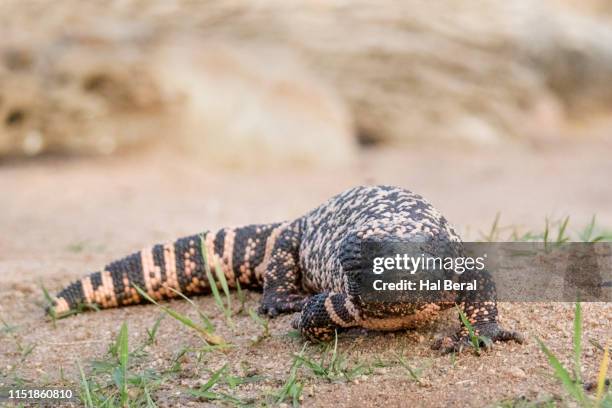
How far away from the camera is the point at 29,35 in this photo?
7848 millimetres

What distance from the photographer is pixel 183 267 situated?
370cm

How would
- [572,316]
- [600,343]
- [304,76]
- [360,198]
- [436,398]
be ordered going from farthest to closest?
1. [304,76]
2. [360,198]
3. [572,316]
4. [600,343]
5. [436,398]

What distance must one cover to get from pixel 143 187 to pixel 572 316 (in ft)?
17.7

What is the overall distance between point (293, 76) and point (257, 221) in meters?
4.02

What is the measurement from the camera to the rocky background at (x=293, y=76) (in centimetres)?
802

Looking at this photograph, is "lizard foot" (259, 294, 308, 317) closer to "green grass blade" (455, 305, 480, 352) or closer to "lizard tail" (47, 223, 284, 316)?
"lizard tail" (47, 223, 284, 316)

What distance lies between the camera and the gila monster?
264 centimetres

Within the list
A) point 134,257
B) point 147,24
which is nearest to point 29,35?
point 147,24

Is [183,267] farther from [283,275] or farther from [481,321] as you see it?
[481,321]

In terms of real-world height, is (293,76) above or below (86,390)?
above

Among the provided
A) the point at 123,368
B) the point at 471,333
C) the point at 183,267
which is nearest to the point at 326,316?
the point at 471,333

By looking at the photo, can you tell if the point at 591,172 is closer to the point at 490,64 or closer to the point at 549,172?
the point at 549,172

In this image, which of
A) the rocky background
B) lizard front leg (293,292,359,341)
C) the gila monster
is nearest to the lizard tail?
the gila monster

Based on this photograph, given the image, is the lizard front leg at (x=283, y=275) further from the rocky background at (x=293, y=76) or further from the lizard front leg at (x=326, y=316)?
the rocky background at (x=293, y=76)
